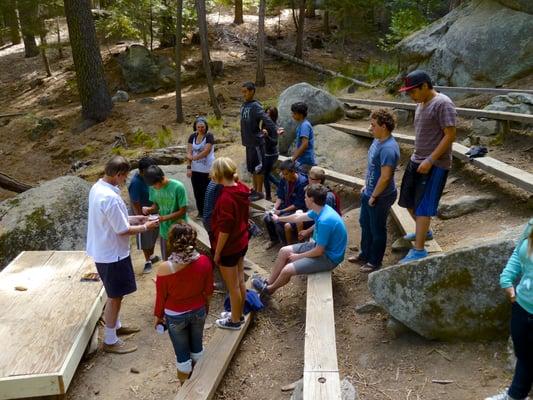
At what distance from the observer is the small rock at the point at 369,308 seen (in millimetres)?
4652

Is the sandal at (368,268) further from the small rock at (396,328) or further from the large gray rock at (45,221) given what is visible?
the large gray rock at (45,221)

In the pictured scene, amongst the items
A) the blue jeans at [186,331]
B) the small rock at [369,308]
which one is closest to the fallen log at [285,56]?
the small rock at [369,308]

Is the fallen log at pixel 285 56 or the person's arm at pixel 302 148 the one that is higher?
the person's arm at pixel 302 148

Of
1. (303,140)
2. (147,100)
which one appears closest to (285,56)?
(147,100)

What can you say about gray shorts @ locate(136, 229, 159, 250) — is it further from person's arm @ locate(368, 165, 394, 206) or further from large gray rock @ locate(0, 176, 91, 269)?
person's arm @ locate(368, 165, 394, 206)

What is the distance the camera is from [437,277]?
153 inches

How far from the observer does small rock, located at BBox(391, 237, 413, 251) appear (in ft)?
17.6

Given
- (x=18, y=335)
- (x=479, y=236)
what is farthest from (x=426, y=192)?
(x=18, y=335)

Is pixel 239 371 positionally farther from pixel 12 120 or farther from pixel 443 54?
pixel 12 120

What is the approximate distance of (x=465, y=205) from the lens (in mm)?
5891

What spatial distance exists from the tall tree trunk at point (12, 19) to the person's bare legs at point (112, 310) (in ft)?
52.6

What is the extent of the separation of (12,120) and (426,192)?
15659 millimetres

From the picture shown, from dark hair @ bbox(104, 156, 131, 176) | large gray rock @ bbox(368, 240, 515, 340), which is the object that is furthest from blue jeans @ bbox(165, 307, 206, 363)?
large gray rock @ bbox(368, 240, 515, 340)

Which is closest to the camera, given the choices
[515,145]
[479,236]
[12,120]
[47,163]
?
[479,236]
